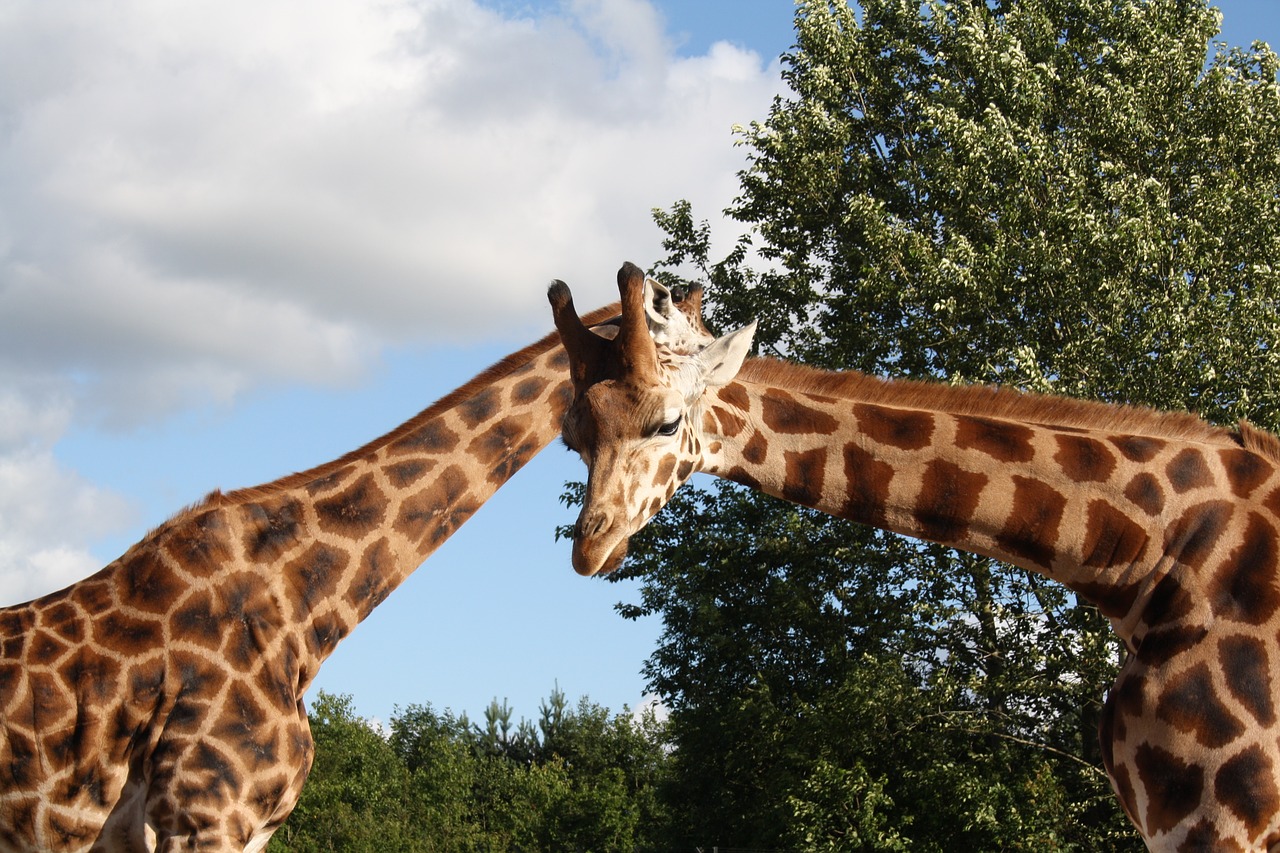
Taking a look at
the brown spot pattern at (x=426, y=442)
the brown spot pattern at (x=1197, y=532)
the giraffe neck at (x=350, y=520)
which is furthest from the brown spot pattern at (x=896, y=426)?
the brown spot pattern at (x=426, y=442)

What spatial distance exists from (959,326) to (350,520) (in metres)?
18.7

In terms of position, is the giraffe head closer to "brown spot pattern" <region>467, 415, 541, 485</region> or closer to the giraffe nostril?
the giraffe nostril

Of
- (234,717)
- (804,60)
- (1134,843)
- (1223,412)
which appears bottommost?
(1134,843)

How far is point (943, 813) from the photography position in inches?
966

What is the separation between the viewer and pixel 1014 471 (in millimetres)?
6434

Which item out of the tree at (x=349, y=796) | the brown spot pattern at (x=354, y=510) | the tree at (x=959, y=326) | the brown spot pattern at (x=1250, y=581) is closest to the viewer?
the brown spot pattern at (x=1250, y=581)

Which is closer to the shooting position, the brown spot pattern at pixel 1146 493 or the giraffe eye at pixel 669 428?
the brown spot pattern at pixel 1146 493

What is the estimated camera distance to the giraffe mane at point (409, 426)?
829cm

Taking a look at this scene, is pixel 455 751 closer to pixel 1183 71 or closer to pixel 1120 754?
pixel 1183 71

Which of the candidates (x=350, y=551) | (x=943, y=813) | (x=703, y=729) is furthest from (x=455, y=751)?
(x=350, y=551)

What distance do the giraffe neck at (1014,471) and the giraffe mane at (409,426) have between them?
7.19 ft

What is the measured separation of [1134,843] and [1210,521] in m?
19.9

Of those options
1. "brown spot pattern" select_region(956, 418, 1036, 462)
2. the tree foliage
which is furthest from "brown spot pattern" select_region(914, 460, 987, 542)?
the tree foliage

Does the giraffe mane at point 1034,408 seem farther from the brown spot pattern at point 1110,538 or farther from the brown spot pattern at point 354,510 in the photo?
the brown spot pattern at point 354,510
